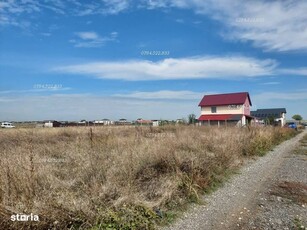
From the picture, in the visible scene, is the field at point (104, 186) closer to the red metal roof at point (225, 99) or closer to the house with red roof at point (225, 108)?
the house with red roof at point (225, 108)

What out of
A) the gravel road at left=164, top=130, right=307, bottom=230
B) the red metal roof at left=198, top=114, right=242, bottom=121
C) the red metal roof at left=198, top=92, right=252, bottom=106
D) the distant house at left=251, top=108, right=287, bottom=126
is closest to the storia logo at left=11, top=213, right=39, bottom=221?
the gravel road at left=164, top=130, right=307, bottom=230

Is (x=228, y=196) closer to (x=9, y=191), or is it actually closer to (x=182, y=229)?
(x=182, y=229)

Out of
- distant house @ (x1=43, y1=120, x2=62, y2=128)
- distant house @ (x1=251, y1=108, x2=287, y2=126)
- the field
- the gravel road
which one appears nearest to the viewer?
the field

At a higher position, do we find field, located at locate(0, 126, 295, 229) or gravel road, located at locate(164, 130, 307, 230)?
field, located at locate(0, 126, 295, 229)

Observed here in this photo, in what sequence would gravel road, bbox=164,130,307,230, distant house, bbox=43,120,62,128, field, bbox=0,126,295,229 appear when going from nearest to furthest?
1. field, bbox=0,126,295,229
2. gravel road, bbox=164,130,307,230
3. distant house, bbox=43,120,62,128

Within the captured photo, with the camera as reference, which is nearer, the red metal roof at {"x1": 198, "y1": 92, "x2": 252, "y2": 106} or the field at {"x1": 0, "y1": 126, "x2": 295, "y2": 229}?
the field at {"x1": 0, "y1": 126, "x2": 295, "y2": 229}

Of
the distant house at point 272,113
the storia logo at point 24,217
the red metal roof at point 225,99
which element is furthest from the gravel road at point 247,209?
the distant house at point 272,113

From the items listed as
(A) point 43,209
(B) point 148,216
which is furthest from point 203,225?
(A) point 43,209

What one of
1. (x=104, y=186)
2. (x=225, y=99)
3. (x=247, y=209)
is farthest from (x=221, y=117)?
(x=104, y=186)

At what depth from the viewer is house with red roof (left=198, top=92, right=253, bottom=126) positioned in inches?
1772

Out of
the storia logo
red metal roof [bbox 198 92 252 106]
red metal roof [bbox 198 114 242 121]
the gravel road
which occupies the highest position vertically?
red metal roof [bbox 198 92 252 106]

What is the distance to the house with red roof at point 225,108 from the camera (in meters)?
45.0

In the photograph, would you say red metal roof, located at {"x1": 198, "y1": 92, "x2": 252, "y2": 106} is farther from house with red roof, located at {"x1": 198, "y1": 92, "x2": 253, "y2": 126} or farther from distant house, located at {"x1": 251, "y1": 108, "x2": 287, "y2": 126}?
distant house, located at {"x1": 251, "y1": 108, "x2": 287, "y2": 126}

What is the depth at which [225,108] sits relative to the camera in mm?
46688
